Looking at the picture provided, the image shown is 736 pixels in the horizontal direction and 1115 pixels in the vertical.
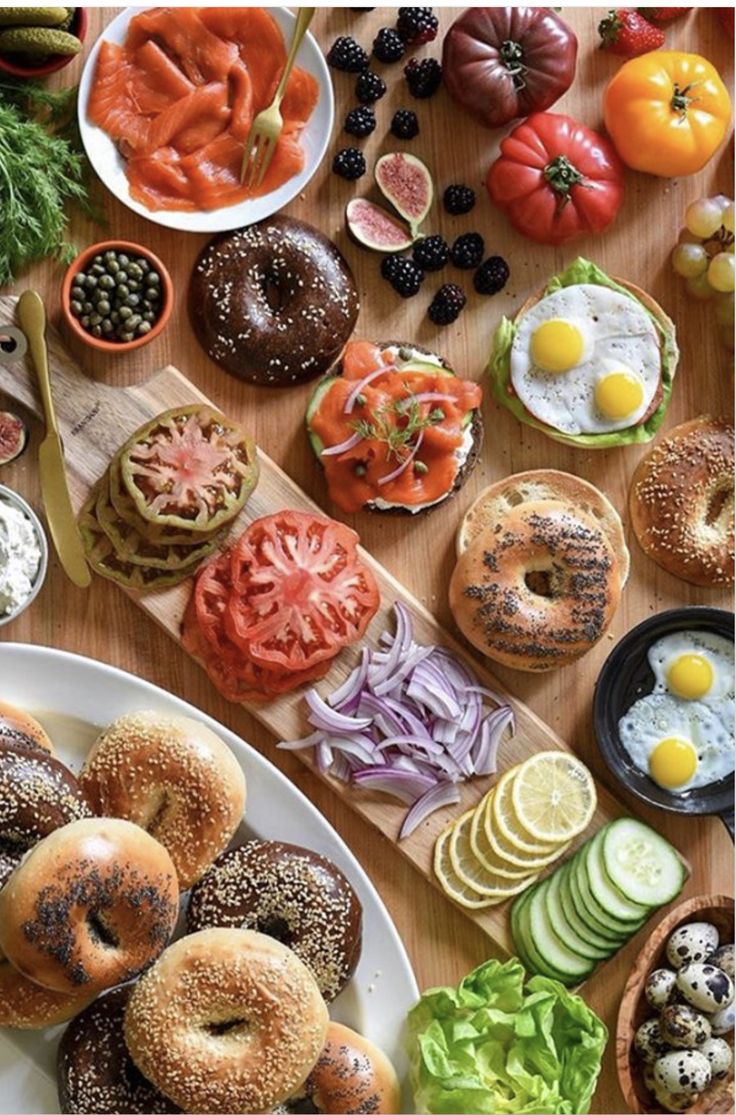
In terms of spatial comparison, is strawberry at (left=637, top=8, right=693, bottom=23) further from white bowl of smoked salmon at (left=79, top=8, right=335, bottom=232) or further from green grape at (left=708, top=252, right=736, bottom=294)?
white bowl of smoked salmon at (left=79, top=8, right=335, bottom=232)

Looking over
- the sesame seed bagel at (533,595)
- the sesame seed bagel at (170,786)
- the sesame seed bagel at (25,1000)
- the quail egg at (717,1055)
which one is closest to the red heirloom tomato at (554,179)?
the sesame seed bagel at (533,595)

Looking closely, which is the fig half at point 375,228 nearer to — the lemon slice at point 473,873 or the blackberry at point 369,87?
the blackberry at point 369,87

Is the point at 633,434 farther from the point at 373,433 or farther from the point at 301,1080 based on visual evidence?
the point at 301,1080

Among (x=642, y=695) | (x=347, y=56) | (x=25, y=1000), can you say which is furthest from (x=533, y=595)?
(x=25, y=1000)

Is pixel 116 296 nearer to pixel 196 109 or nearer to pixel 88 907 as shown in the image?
pixel 196 109

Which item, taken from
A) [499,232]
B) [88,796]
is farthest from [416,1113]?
[499,232]

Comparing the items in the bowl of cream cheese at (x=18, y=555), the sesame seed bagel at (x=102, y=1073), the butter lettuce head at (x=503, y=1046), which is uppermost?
the bowl of cream cheese at (x=18, y=555)
